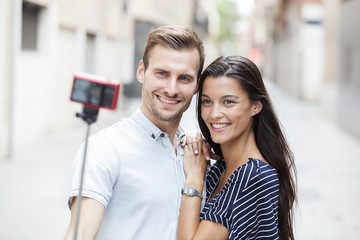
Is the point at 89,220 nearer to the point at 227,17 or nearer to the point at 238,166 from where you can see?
the point at 238,166

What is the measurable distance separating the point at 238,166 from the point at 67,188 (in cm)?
568

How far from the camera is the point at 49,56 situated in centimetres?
1323

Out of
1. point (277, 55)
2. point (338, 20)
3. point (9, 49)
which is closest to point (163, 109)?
point (9, 49)

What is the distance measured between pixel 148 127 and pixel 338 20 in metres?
17.0

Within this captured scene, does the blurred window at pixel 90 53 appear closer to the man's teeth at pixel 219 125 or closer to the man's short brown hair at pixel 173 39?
the man's teeth at pixel 219 125

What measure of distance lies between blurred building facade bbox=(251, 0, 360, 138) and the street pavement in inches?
93.8

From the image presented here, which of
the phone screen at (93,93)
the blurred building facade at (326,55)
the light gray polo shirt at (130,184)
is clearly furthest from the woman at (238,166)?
the blurred building facade at (326,55)

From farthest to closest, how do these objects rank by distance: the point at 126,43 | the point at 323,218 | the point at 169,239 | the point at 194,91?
1. the point at 126,43
2. the point at 323,218
3. the point at 194,91
4. the point at 169,239

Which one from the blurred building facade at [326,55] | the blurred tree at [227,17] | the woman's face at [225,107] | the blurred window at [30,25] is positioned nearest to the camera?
the woman's face at [225,107]

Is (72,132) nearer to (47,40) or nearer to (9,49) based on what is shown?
(47,40)

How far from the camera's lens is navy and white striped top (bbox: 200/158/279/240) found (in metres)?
2.58

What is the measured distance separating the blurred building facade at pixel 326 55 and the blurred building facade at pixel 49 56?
7.74 metres

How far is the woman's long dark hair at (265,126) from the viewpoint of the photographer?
110 inches

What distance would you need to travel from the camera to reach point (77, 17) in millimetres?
15562
